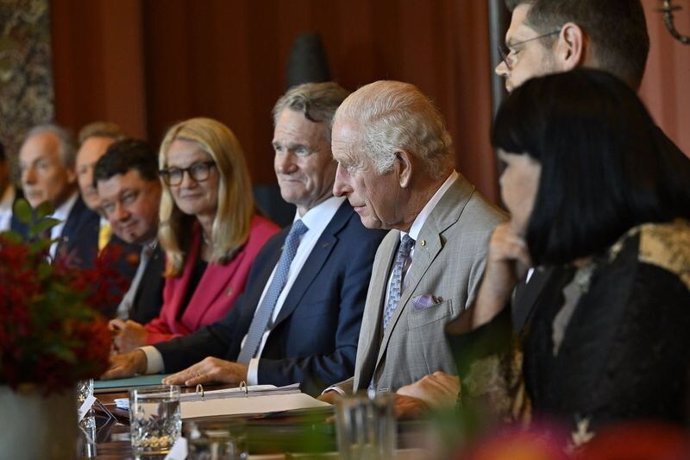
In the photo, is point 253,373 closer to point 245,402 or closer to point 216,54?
point 245,402

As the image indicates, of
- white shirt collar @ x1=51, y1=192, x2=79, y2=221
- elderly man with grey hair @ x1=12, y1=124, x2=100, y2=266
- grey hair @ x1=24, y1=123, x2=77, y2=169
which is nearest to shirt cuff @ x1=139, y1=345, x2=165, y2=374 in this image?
white shirt collar @ x1=51, y1=192, x2=79, y2=221

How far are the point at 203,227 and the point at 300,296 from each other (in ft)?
3.82

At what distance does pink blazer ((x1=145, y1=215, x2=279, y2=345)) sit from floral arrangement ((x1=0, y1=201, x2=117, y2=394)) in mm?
2662

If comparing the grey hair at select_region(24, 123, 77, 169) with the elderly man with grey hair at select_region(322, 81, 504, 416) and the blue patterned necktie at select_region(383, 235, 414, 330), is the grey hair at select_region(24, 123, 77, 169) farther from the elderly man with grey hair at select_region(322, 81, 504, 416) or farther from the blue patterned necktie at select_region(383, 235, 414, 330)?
the blue patterned necktie at select_region(383, 235, 414, 330)

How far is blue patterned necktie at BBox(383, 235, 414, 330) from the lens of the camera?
325 centimetres

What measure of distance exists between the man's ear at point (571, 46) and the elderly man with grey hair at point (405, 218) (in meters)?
0.49

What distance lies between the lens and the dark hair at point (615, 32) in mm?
2824

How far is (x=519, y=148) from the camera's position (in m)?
1.93

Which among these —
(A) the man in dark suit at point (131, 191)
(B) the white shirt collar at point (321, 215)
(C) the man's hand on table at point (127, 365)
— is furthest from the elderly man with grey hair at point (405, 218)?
(A) the man in dark suit at point (131, 191)

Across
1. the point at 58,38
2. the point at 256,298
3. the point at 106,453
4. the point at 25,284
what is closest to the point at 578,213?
the point at 25,284

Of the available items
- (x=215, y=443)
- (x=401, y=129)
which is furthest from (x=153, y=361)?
(x=215, y=443)

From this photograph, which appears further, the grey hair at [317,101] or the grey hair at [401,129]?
the grey hair at [317,101]

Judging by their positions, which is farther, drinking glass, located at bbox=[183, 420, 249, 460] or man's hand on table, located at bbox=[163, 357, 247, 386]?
man's hand on table, located at bbox=[163, 357, 247, 386]

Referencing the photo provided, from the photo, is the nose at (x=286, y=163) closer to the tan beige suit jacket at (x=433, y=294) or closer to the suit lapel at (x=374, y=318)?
the suit lapel at (x=374, y=318)
